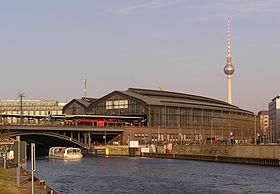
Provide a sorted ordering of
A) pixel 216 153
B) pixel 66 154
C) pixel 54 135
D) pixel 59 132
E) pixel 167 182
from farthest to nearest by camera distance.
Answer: pixel 59 132 < pixel 54 135 < pixel 66 154 < pixel 216 153 < pixel 167 182

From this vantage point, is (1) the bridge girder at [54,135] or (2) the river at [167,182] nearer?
(2) the river at [167,182]

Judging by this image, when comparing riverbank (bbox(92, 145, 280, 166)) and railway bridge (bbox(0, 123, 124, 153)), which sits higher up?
railway bridge (bbox(0, 123, 124, 153))

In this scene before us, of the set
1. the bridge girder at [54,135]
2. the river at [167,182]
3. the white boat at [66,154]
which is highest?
the bridge girder at [54,135]

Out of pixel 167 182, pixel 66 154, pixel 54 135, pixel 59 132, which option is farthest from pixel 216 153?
pixel 167 182

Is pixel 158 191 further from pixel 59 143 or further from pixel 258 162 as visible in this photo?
pixel 59 143

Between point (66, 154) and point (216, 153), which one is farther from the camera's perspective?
point (66, 154)

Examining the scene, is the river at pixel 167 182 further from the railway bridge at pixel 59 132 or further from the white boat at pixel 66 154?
the railway bridge at pixel 59 132

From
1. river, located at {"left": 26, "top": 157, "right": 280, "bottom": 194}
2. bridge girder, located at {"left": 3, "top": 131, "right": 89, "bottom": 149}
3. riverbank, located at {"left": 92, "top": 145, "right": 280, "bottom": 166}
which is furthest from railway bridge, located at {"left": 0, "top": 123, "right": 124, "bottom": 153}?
river, located at {"left": 26, "top": 157, "right": 280, "bottom": 194}

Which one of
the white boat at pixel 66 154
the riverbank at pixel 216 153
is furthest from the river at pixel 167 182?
the white boat at pixel 66 154

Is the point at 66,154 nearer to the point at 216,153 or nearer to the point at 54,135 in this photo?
the point at 54,135

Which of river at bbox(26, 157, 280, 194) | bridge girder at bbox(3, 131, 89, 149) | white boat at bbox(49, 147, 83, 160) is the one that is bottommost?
river at bbox(26, 157, 280, 194)

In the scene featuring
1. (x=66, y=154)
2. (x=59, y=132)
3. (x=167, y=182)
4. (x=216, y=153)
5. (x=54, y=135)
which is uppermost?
(x=59, y=132)

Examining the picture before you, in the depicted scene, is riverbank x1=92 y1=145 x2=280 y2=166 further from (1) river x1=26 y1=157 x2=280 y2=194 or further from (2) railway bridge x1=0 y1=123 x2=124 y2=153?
(1) river x1=26 y1=157 x2=280 y2=194

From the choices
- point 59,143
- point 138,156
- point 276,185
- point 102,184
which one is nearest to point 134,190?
point 102,184
